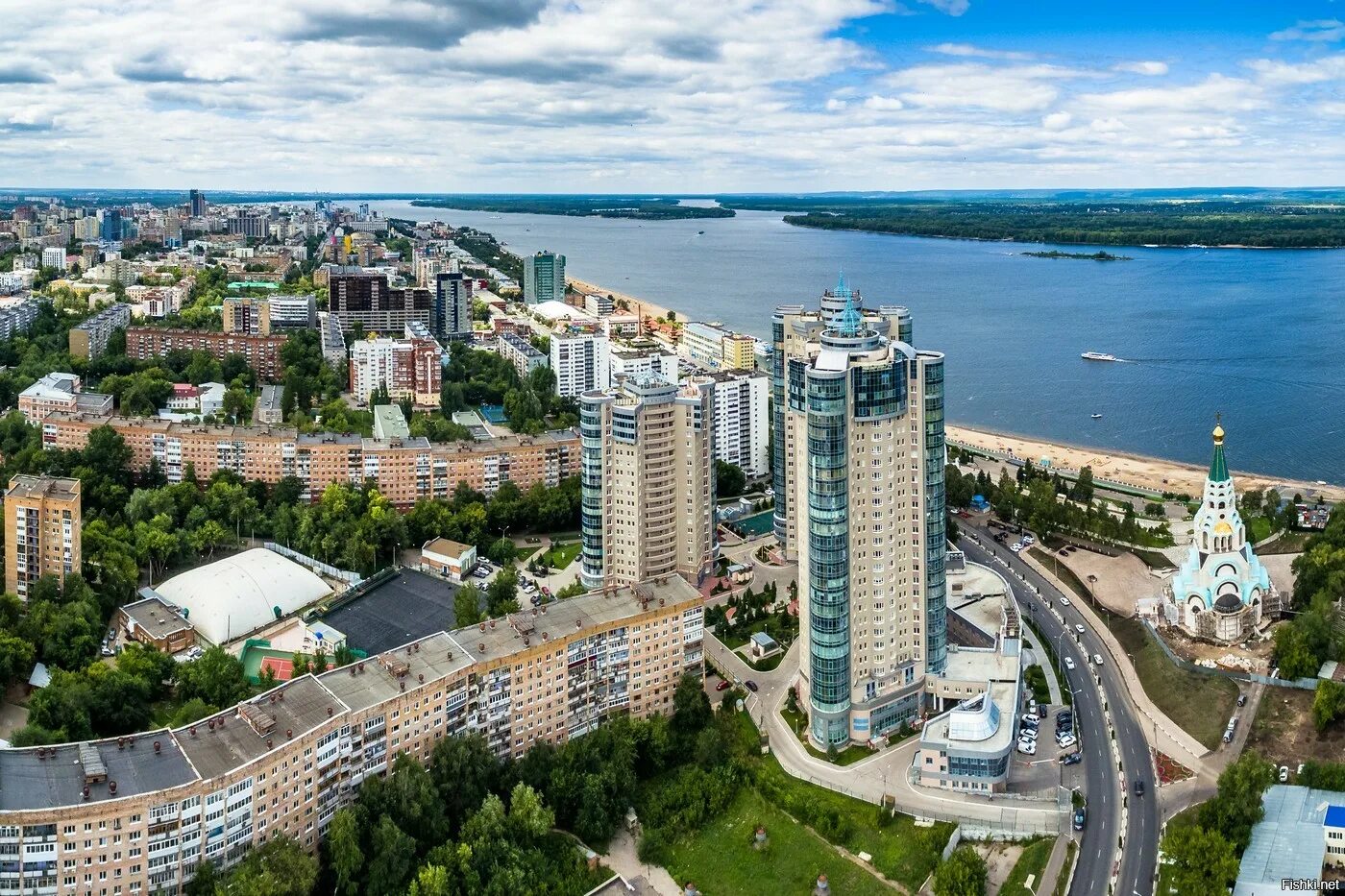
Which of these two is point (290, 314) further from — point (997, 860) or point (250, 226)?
point (250, 226)

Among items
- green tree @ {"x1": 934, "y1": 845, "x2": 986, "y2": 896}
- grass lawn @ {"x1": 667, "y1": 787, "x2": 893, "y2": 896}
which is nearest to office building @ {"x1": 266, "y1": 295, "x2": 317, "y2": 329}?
grass lawn @ {"x1": 667, "y1": 787, "x2": 893, "y2": 896}

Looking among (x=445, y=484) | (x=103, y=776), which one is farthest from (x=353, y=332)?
(x=103, y=776)

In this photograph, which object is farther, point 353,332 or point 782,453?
point 353,332

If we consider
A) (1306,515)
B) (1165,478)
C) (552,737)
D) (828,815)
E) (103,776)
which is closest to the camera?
(103,776)

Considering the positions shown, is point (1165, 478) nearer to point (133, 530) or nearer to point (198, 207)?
point (133, 530)

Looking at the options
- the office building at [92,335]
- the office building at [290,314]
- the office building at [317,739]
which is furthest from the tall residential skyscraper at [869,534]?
the office building at [290,314]

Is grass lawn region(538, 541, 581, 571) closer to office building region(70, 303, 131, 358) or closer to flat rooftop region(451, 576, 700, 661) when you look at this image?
flat rooftop region(451, 576, 700, 661)
